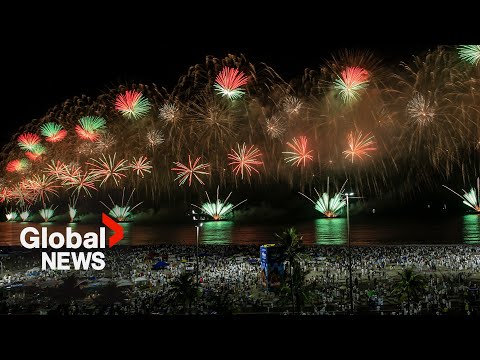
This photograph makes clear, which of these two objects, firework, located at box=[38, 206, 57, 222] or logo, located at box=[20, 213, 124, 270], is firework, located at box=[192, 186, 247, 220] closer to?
firework, located at box=[38, 206, 57, 222]

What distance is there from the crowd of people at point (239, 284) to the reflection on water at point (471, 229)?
2.35 m

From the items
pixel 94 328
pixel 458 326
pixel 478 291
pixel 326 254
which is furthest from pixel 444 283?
pixel 94 328

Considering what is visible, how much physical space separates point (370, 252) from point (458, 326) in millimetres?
54997

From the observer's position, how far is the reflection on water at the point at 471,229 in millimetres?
51059

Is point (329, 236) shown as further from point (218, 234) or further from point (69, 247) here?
point (69, 247)

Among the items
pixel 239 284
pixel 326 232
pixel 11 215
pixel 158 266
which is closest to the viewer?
pixel 239 284

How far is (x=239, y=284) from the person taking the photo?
38.7 meters

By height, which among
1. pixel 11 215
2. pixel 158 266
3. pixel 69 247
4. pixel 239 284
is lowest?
pixel 239 284

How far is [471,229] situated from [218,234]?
34136 millimetres

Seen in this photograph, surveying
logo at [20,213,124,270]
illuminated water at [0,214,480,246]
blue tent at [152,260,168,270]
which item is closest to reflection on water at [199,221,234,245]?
illuminated water at [0,214,480,246]

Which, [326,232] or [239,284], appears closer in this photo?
[239,284]

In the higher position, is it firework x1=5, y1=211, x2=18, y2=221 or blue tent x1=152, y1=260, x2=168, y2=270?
firework x1=5, y1=211, x2=18, y2=221

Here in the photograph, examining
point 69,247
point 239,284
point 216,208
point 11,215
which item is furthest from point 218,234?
point 69,247

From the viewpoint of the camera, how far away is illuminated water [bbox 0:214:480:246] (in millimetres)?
52156
